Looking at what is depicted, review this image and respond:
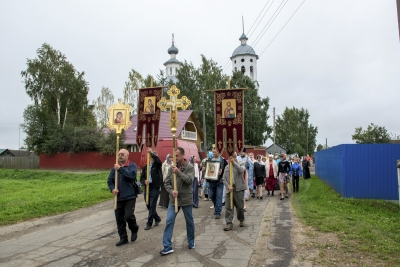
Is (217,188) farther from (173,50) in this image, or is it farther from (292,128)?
(173,50)

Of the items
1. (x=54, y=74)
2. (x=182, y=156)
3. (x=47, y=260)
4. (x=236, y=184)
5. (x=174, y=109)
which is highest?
(x=54, y=74)

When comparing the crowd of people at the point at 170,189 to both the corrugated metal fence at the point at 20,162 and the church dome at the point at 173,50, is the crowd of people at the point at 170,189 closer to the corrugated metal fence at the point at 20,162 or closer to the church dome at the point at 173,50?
the corrugated metal fence at the point at 20,162

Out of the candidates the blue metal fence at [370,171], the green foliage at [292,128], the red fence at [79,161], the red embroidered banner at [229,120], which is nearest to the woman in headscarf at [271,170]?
the blue metal fence at [370,171]

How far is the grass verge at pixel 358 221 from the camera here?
19.9ft

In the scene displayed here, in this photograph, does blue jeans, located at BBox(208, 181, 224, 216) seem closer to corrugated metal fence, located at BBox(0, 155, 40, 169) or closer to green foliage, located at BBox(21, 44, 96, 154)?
green foliage, located at BBox(21, 44, 96, 154)

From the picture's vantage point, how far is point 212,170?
9641 millimetres

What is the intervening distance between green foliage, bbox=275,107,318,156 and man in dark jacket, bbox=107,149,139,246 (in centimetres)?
6097

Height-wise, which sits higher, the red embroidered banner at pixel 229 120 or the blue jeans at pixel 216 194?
the red embroidered banner at pixel 229 120

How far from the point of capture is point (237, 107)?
30.1ft

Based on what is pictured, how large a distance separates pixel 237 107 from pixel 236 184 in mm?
2082

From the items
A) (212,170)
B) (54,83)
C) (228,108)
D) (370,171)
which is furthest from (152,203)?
(54,83)

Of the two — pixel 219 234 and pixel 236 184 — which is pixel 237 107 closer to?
pixel 236 184

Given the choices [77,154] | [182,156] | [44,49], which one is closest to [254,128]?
[77,154]

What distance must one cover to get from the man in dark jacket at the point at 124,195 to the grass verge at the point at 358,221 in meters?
3.92
